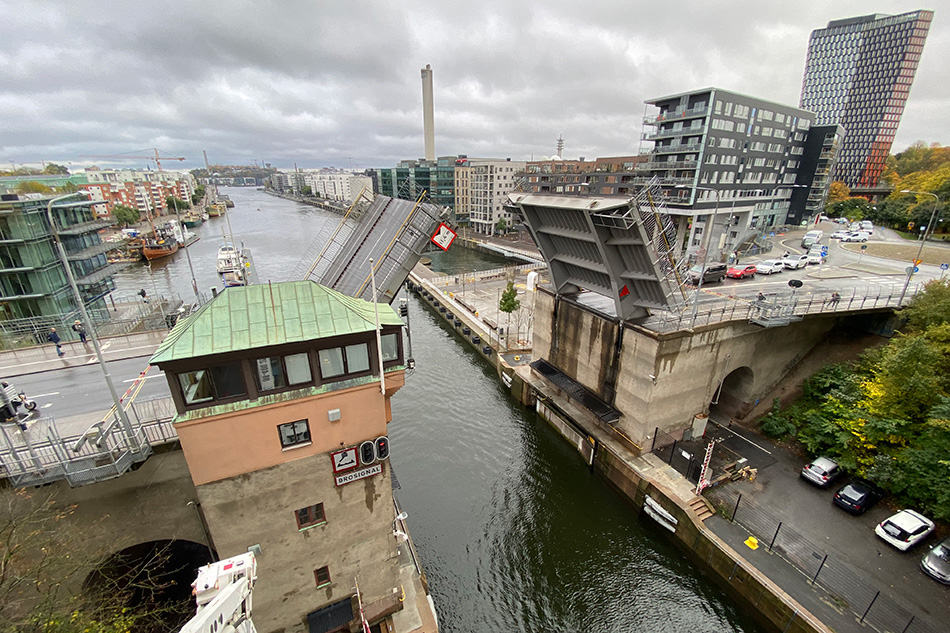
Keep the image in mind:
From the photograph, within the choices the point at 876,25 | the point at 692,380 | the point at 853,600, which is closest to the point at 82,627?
the point at 853,600

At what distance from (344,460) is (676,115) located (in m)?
59.3

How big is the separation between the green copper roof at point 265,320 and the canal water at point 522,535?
21.3 ft

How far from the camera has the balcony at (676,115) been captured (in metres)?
47.6

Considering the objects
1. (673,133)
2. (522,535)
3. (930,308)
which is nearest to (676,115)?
(673,133)

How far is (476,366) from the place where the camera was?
32719 mm

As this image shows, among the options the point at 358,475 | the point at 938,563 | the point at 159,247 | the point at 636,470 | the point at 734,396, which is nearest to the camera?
the point at 358,475

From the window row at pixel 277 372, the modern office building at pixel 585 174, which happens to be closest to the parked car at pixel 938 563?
the window row at pixel 277 372

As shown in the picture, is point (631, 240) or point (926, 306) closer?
point (631, 240)

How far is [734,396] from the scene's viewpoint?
23.4 meters

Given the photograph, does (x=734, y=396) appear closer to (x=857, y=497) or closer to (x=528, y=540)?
(x=857, y=497)

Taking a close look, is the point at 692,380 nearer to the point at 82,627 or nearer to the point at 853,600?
the point at 853,600

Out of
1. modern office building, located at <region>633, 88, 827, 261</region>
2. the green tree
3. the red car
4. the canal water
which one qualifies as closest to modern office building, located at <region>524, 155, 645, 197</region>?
modern office building, located at <region>633, 88, 827, 261</region>

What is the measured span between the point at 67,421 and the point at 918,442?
32.5m

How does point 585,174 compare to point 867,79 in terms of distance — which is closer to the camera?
point 585,174
